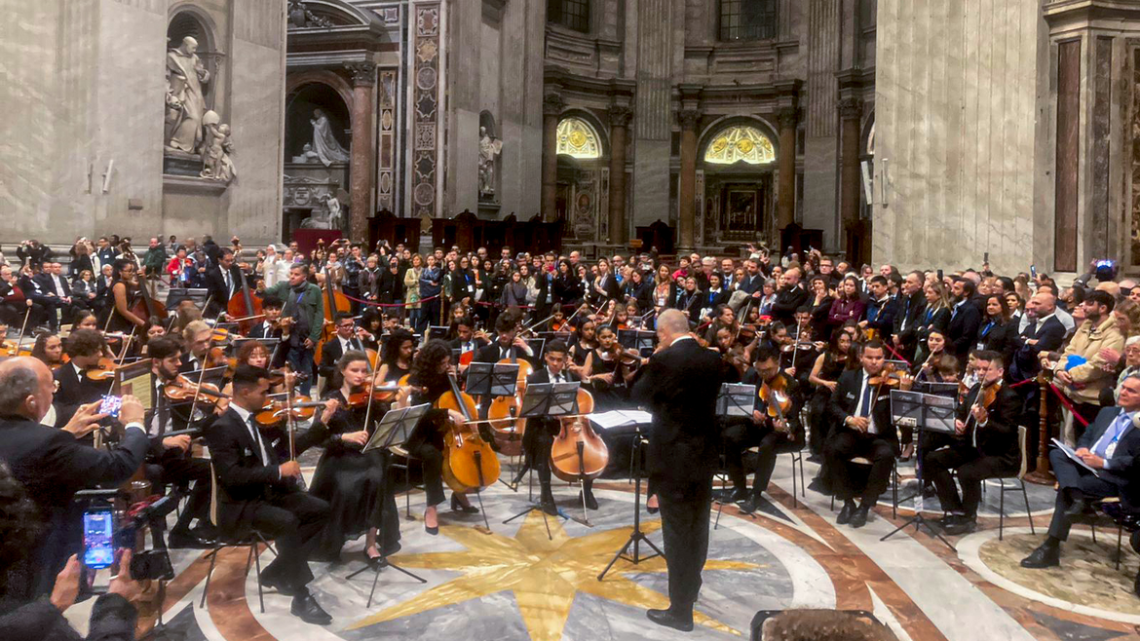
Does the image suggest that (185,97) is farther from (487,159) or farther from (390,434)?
(390,434)

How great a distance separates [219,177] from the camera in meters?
19.7

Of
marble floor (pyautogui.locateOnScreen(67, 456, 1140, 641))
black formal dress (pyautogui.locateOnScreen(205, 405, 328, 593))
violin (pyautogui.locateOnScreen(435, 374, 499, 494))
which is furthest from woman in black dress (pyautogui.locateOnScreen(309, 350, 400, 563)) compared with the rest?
violin (pyautogui.locateOnScreen(435, 374, 499, 494))

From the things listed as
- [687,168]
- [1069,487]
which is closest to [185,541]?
[1069,487]

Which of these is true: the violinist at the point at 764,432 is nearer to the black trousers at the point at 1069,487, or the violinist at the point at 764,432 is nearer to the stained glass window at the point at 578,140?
the black trousers at the point at 1069,487

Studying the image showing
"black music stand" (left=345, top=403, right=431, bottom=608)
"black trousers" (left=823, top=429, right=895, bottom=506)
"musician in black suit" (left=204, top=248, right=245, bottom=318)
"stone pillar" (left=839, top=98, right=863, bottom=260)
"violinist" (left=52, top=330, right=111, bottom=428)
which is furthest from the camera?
"stone pillar" (left=839, top=98, right=863, bottom=260)

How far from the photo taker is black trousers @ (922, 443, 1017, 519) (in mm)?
8070

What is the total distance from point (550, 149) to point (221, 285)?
1852cm

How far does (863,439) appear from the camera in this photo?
859 centimetres

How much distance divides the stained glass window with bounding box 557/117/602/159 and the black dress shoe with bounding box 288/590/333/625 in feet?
90.6

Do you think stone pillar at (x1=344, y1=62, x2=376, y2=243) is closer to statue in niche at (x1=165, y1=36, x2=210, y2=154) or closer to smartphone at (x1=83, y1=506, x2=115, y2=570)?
statue in niche at (x1=165, y1=36, x2=210, y2=154)

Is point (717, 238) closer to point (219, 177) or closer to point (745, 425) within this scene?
point (219, 177)

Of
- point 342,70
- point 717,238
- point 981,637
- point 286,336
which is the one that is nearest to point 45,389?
point 981,637

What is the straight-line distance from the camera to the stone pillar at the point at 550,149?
104 ft

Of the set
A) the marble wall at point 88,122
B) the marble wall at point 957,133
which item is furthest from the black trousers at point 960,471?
the marble wall at point 88,122
